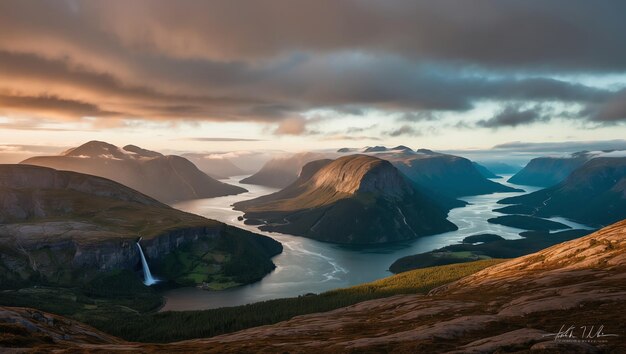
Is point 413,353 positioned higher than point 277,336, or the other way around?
point 413,353

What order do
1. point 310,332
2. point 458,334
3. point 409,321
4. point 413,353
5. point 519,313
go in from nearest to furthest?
point 413,353 → point 458,334 → point 519,313 → point 409,321 → point 310,332

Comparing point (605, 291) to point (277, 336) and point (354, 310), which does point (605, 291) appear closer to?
point (277, 336)

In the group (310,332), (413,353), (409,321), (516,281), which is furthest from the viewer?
(516,281)

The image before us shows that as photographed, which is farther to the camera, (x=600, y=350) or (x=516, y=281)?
(x=516, y=281)

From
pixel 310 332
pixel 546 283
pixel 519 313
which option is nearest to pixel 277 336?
pixel 310 332

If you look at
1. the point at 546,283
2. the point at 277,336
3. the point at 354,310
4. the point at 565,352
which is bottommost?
the point at 354,310

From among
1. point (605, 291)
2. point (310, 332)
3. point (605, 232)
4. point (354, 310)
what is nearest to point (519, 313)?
point (605, 291)
